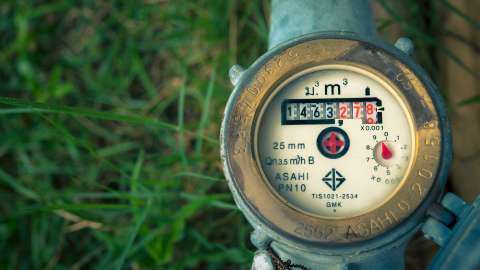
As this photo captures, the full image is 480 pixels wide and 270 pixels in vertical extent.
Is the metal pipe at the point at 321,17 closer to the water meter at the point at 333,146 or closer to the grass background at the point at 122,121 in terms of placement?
the water meter at the point at 333,146

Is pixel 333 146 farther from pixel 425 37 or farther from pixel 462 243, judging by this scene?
pixel 425 37

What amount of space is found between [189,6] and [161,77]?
16cm

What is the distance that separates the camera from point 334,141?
720mm

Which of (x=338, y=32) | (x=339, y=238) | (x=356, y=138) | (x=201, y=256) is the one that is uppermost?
(x=338, y=32)

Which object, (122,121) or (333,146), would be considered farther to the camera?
(122,121)

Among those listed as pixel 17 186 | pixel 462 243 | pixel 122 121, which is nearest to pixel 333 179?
pixel 462 243

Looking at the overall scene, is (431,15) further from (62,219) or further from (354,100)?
(62,219)

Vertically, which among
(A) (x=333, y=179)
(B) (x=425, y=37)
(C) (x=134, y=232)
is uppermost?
(B) (x=425, y=37)

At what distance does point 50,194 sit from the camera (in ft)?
3.72

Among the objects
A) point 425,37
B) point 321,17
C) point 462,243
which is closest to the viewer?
point 462,243

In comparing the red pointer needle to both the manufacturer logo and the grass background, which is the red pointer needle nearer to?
the manufacturer logo

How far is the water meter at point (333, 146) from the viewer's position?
0.69m

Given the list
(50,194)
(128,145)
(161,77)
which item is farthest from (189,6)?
(50,194)

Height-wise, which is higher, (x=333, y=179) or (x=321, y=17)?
(x=321, y=17)
